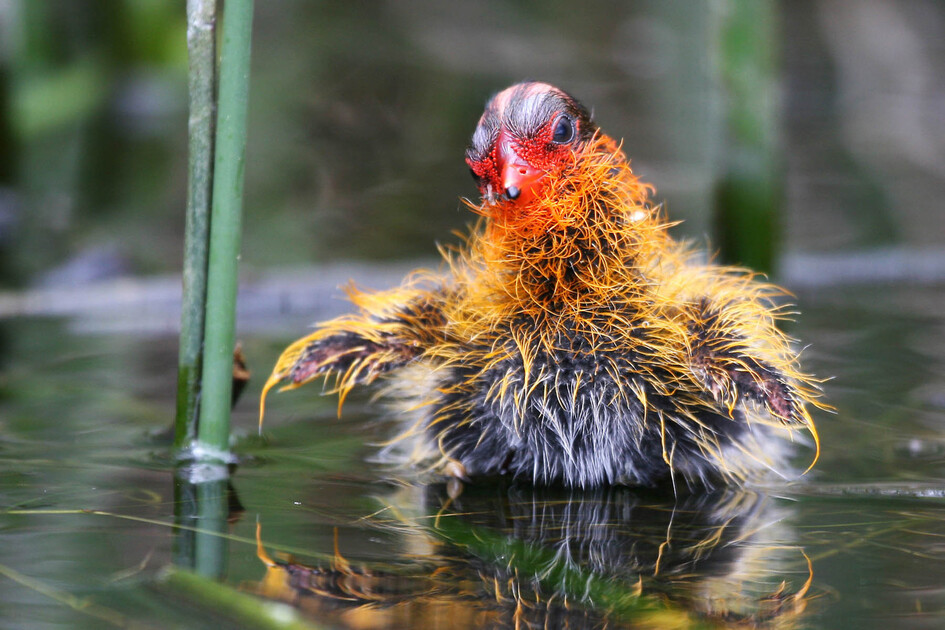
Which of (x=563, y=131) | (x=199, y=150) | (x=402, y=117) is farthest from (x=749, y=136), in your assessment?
(x=402, y=117)

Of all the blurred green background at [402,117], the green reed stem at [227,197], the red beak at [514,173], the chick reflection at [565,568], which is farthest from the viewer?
the blurred green background at [402,117]

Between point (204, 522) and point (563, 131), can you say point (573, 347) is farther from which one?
point (204, 522)

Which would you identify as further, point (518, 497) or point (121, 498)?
point (518, 497)

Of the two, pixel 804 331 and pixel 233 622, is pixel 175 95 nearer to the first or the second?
pixel 804 331

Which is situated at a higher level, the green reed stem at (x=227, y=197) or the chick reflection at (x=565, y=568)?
the green reed stem at (x=227, y=197)

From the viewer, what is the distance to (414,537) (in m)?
1.60

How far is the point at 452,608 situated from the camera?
4.26 ft

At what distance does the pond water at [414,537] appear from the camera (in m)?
1.29

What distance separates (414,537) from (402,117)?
525 cm

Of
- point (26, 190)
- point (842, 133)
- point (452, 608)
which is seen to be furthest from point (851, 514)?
point (842, 133)

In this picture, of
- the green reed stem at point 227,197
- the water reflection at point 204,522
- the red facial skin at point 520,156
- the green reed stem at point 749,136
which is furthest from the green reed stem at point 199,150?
the green reed stem at point 749,136

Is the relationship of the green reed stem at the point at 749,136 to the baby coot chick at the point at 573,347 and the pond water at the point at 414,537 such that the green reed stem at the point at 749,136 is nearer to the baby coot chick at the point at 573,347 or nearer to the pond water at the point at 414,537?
the pond water at the point at 414,537

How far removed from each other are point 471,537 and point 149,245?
3544mm

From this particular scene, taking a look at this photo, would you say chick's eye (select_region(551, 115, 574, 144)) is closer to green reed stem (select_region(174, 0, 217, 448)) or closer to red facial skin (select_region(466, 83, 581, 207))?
red facial skin (select_region(466, 83, 581, 207))
